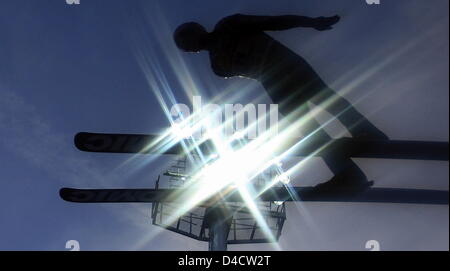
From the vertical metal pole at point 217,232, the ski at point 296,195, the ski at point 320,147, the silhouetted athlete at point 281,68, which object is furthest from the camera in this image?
the vertical metal pole at point 217,232

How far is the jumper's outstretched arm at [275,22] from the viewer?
3689mm

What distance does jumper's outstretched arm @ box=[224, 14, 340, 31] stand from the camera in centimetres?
369

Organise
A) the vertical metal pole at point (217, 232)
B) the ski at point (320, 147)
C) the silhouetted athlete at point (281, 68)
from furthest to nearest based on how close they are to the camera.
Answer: the vertical metal pole at point (217, 232), the silhouetted athlete at point (281, 68), the ski at point (320, 147)

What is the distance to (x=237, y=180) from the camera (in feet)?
16.9

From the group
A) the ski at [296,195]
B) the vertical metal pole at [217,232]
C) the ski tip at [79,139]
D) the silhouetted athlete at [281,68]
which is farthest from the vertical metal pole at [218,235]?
the ski tip at [79,139]

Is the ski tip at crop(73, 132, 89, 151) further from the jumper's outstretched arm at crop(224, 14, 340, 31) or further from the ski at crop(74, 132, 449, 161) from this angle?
the jumper's outstretched arm at crop(224, 14, 340, 31)

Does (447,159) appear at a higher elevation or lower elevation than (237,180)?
lower

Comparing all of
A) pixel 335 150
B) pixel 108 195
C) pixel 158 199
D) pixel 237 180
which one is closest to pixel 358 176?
pixel 335 150

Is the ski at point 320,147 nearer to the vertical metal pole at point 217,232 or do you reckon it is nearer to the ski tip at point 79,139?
the ski tip at point 79,139

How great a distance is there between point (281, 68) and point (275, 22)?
509mm

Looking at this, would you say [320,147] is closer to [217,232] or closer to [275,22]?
[275,22]

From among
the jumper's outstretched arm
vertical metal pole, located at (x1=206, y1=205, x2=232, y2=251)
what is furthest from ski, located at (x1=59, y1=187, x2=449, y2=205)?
vertical metal pole, located at (x1=206, y1=205, x2=232, y2=251)
